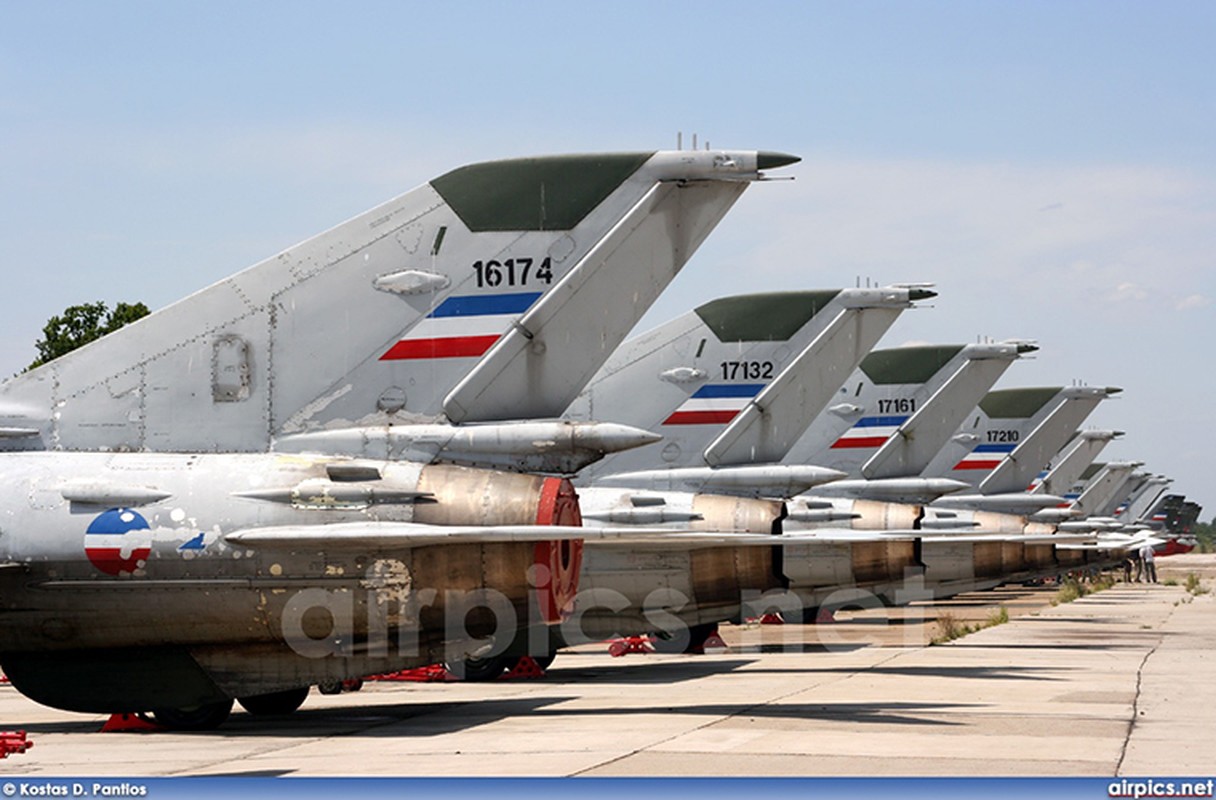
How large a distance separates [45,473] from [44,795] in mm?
5031

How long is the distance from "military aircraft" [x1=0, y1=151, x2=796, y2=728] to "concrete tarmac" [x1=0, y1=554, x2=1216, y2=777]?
951mm

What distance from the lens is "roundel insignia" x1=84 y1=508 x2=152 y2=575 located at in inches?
575

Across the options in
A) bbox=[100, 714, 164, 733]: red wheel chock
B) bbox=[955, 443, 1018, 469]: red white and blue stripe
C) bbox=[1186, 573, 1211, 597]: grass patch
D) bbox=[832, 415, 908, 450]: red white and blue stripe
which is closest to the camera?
bbox=[100, 714, 164, 733]: red wheel chock

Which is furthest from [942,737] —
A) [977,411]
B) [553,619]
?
[977,411]

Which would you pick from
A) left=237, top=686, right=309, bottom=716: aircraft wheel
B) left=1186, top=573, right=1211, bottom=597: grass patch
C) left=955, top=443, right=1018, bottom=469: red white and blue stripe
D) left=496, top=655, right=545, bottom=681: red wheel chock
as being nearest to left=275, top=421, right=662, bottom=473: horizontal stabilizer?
left=237, top=686, right=309, bottom=716: aircraft wheel

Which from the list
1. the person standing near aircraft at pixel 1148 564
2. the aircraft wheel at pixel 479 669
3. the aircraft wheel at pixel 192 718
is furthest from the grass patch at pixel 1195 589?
the aircraft wheel at pixel 192 718

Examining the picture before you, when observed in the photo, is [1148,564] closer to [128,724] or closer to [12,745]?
[128,724]

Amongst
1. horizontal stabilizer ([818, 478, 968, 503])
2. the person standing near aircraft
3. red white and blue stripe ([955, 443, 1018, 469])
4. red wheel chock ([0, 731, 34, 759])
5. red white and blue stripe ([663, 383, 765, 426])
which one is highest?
red white and blue stripe ([663, 383, 765, 426])

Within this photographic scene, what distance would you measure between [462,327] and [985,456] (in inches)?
1197

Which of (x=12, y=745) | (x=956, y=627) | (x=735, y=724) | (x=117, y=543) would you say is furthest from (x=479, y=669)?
(x=956, y=627)

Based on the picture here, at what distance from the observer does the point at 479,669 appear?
21.8 m

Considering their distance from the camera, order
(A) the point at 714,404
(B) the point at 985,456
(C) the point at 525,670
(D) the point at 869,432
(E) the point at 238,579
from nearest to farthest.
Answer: (E) the point at 238,579, (C) the point at 525,670, (A) the point at 714,404, (D) the point at 869,432, (B) the point at 985,456

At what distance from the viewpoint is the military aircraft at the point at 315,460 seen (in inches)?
574

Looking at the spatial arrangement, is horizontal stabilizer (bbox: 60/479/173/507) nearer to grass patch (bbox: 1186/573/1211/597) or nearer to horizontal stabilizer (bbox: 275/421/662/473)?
horizontal stabilizer (bbox: 275/421/662/473)
